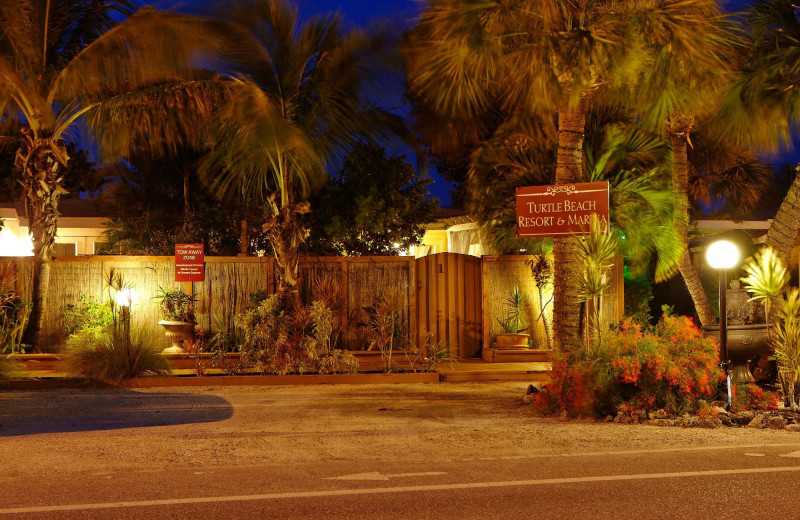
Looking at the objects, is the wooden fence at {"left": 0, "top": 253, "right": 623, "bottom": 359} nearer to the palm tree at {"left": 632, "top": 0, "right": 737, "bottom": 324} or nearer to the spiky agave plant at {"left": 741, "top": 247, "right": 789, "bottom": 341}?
the palm tree at {"left": 632, "top": 0, "right": 737, "bottom": 324}

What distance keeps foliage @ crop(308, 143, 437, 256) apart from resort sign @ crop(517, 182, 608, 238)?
8.27 meters

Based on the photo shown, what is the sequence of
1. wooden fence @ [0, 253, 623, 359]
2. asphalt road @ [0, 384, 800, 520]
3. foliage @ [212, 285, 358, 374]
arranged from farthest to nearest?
wooden fence @ [0, 253, 623, 359] < foliage @ [212, 285, 358, 374] < asphalt road @ [0, 384, 800, 520]

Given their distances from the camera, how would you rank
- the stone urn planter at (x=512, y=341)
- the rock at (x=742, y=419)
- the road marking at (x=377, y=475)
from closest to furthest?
the road marking at (x=377, y=475) → the rock at (x=742, y=419) → the stone urn planter at (x=512, y=341)

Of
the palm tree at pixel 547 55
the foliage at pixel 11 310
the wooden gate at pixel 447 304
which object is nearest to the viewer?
the palm tree at pixel 547 55

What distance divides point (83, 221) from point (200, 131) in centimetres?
1059

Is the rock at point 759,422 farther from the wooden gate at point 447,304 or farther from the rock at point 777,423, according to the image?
the wooden gate at point 447,304

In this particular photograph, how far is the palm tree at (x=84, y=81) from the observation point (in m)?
14.1

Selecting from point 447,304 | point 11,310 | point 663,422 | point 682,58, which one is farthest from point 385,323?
point 11,310

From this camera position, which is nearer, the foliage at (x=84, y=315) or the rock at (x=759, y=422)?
the rock at (x=759, y=422)

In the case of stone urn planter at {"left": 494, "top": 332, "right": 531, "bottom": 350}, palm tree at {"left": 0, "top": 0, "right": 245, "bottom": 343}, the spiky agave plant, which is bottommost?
stone urn planter at {"left": 494, "top": 332, "right": 531, "bottom": 350}

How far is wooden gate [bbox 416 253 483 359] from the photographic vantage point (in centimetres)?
1670

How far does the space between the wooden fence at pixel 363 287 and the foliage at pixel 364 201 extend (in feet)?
10.2

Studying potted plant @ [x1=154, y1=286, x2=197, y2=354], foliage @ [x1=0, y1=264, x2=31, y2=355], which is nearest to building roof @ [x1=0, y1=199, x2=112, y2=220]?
foliage @ [x1=0, y1=264, x2=31, y2=355]

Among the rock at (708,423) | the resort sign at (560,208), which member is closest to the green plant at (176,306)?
the resort sign at (560,208)
